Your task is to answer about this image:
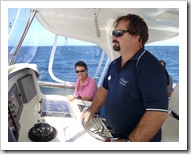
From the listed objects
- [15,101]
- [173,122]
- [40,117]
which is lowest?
[173,122]

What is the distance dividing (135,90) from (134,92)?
0.01m

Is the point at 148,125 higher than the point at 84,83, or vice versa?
the point at 84,83

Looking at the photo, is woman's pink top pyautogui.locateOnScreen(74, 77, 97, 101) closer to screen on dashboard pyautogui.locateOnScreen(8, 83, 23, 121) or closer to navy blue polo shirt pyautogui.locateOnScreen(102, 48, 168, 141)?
navy blue polo shirt pyautogui.locateOnScreen(102, 48, 168, 141)

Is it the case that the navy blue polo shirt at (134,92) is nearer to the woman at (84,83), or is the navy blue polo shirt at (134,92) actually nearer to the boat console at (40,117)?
the boat console at (40,117)

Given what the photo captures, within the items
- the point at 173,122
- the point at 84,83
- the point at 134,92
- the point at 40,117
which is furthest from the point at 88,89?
the point at 134,92

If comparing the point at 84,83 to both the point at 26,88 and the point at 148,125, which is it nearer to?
the point at 26,88

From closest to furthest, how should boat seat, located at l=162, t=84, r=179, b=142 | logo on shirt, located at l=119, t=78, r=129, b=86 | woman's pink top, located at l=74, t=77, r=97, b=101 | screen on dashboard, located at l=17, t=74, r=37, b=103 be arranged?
logo on shirt, located at l=119, t=78, r=129, b=86, screen on dashboard, located at l=17, t=74, r=37, b=103, boat seat, located at l=162, t=84, r=179, b=142, woman's pink top, located at l=74, t=77, r=97, b=101

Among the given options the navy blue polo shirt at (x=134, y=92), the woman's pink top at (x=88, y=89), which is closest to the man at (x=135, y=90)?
the navy blue polo shirt at (x=134, y=92)

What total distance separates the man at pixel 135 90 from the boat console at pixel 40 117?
0.09 m

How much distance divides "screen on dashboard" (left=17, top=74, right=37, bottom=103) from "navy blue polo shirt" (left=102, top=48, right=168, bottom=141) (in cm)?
47

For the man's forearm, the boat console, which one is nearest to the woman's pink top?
the boat console

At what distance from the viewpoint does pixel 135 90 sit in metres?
1.02

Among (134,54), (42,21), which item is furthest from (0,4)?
(42,21)

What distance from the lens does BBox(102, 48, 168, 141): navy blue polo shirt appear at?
3.14 feet
